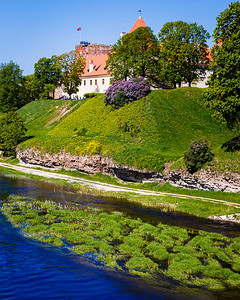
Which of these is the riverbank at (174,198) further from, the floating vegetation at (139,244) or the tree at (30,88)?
the tree at (30,88)

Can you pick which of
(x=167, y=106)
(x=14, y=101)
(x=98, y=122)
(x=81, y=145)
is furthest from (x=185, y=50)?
(x=14, y=101)

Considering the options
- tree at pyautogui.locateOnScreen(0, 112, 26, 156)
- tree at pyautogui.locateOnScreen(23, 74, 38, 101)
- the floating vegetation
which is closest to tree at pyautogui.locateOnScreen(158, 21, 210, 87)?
tree at pyautogui.locateOnScreen(0, 112, 26, 156)

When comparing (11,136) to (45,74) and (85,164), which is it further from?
(45,74)

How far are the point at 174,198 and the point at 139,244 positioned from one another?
1538 cm

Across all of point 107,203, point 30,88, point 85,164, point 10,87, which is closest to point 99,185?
point 85,164

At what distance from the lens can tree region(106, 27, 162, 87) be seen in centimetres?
6969

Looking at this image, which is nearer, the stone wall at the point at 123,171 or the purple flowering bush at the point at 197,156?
the stone wall at the point at 123,171

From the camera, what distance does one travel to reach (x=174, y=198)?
38781mm

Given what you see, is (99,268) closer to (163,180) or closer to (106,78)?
(163,180)

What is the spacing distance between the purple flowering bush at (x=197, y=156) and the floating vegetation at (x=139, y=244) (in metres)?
14.6

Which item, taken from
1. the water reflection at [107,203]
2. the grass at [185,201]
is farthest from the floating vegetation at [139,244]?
the grass at [185,201]

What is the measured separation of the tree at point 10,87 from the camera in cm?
10962

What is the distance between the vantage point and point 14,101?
11112 cm

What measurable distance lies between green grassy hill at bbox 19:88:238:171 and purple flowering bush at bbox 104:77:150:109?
1.50 meters
